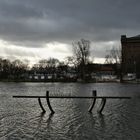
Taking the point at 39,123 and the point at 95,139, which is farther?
the point at 39,123

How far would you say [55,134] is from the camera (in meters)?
13.4

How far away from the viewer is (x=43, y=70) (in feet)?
525

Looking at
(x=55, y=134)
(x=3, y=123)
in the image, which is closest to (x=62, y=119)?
(x=3, y=123)

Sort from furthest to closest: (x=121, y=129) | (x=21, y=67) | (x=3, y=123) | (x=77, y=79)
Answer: (x=21, y=67) → (x=77, y=79) → (x=3, y=123) → (x=121, y=129)

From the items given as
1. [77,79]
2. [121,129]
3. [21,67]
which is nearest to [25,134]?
[121,129]

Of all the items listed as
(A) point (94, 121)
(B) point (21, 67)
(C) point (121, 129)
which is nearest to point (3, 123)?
(A) point (94, 121)

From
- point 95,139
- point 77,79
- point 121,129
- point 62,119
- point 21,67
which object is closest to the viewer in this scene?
point 95,139

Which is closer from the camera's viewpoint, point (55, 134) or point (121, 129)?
point (55, 134)

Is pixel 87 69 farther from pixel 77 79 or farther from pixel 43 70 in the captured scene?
pixel 43 70

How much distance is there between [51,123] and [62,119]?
157 cm

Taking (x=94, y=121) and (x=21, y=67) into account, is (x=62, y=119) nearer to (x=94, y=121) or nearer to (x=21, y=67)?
(x=94, y=121)

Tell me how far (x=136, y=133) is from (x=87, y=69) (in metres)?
102

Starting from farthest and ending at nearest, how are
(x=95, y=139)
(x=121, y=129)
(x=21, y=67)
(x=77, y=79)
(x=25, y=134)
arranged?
(x=21, y=67) → (x=77, y=79) → (x=121, y=129) → (x=25, y=134) → (x=95, y=139)

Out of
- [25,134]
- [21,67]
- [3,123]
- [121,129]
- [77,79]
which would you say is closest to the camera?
[25,134]
